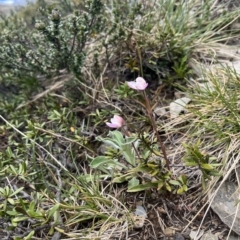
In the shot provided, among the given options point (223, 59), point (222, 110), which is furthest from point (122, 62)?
point (222, 110)

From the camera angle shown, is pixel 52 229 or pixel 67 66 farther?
pixel 67 66

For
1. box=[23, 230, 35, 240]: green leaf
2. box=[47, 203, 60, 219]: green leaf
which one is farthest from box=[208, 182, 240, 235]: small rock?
box=[23, 230, 35, 240]: green leaf

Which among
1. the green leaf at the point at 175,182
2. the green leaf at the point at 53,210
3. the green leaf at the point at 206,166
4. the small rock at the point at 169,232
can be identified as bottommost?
the small rock at the point at 169,232

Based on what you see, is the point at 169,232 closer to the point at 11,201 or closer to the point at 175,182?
the point at 175,182

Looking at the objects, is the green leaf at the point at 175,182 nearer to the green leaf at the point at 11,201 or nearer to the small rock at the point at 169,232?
the small rock at the point at 169,232

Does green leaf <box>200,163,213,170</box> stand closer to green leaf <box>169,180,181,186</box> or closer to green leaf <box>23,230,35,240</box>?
green leaf <box>169,180,181,186</box>

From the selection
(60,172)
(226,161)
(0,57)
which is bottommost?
(60,172)

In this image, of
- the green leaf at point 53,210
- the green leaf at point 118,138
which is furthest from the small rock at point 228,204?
the green leaf at point 53,210

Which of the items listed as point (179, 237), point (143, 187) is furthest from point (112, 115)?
point (179, 237)

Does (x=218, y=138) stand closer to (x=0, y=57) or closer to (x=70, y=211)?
(x=70, y=211)

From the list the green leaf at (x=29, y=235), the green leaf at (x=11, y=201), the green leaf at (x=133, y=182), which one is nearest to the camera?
the green leaf at (x=29, y=235)

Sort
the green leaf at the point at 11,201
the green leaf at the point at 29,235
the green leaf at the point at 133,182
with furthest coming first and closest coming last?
the green leaf at the point at 133,182, the green leaf at the point at 11,201, the green leaf at the point at 29,235
